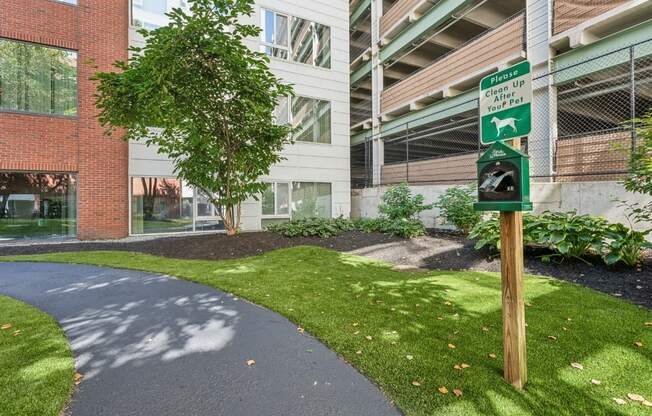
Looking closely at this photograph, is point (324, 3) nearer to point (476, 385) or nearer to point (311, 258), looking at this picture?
point (311, 258)

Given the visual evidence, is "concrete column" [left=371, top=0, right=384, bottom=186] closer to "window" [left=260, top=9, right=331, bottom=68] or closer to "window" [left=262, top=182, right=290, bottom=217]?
"window" [left=260, top=9, right=331, bottom=68]

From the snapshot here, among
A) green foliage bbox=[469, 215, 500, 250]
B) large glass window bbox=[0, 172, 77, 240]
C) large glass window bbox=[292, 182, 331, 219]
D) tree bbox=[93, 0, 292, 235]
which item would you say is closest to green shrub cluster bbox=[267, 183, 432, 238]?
tree bbox=[93, 0, 292, 235]

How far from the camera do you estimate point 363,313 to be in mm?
3686

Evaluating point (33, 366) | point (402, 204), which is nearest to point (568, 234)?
point (402, 204)

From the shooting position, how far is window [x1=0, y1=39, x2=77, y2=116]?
9383 mm

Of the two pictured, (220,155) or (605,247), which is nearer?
(605,247)

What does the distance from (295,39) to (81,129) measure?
8.70 meters

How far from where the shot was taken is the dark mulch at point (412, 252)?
4514 millimetres

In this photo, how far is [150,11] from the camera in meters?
11.1

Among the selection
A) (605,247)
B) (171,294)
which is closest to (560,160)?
(605,247)

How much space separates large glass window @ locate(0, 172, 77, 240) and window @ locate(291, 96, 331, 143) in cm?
832

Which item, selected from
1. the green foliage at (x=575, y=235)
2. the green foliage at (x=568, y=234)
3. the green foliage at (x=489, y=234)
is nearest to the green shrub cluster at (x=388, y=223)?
the green foliage at (x=489, y=234)

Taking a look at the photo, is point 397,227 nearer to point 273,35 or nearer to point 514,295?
point 514,295

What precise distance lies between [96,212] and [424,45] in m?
14.9
